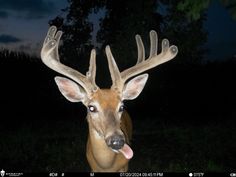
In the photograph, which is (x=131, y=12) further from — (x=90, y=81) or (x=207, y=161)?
(x=90, y=81)

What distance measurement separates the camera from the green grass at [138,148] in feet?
30.6

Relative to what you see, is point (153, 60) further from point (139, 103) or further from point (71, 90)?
point (139, 103)

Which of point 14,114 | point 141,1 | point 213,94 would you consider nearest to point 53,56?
point 14,114

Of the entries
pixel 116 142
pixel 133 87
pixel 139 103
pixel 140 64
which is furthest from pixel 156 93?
pixel 116 142

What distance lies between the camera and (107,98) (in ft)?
19.5

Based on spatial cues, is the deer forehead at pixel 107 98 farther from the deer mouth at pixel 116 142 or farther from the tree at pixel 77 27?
the tree at pixel 77 27

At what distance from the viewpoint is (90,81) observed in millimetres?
6117

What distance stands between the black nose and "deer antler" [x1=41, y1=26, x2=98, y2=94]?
75 centimetres

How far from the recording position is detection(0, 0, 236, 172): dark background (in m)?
10.0

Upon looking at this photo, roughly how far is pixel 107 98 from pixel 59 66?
78 cm

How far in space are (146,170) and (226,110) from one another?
33.1ft

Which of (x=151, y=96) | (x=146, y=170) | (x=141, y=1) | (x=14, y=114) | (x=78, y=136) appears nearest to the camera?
(x=146, y=170)

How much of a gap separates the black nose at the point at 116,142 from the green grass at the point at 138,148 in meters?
3.57

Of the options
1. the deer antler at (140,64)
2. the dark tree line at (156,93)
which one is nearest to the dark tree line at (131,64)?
the dark tree line at (156,93)
